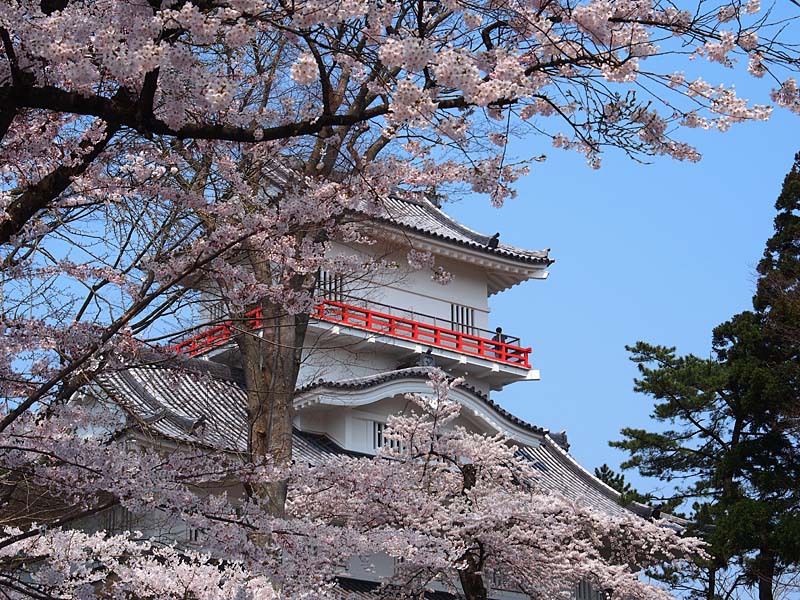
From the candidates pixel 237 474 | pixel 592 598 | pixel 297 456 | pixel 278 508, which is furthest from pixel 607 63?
pixel 592 598

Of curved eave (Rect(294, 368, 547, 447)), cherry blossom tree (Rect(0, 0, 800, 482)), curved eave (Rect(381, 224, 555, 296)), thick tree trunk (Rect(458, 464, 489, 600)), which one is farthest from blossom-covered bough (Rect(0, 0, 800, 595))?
curved eave (Rect(381, 224, 555, 296))

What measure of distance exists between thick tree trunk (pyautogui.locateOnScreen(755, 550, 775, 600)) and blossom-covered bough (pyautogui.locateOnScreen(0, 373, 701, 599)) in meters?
4.94

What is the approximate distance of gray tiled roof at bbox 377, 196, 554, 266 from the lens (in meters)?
21.1

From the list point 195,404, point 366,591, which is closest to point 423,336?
point 195,404

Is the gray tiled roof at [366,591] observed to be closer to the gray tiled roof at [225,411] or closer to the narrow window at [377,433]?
the gray tiled roof at [225,411]

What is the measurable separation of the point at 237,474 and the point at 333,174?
4.35 meters

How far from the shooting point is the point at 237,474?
23.2 ft

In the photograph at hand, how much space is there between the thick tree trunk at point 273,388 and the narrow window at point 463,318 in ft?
34.3

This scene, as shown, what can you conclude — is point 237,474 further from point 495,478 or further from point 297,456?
point 297,456

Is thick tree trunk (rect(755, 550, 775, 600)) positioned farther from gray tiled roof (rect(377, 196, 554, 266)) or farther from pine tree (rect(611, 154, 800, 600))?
gray tiled roof (rect(377, 196, 554, 266))

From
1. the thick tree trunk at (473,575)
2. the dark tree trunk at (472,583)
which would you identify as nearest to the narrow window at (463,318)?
the thick tree trunk at (473,575)

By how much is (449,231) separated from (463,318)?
190cm

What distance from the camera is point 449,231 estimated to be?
22250 mm

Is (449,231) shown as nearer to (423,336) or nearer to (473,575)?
(423,336)
